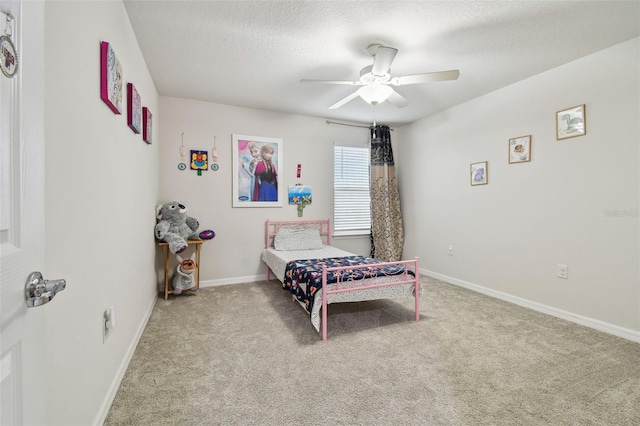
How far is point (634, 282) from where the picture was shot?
2459mm

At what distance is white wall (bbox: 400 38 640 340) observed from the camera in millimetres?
2508

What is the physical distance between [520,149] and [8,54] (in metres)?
3.94

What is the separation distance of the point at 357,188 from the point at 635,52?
10.9 ft

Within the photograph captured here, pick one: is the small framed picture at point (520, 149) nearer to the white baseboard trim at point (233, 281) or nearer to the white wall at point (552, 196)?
the white wall at point (552, 196)

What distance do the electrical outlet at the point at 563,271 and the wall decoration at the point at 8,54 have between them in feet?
12.9

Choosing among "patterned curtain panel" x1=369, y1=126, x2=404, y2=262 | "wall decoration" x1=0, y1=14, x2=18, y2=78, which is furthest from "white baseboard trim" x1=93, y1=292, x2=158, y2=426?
"patterned curtain panel" x1=369, y1=126, x2=404, y2=262

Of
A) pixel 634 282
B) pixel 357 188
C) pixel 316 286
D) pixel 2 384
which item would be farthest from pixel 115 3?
pixel 634 282

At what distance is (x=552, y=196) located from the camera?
2.99 meters

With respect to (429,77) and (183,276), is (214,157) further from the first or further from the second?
(429,77)

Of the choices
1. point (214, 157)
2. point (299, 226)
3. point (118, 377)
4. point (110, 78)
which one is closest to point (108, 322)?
point (118, 377)

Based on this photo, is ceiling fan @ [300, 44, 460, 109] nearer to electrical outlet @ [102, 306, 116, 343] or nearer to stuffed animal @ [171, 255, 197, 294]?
electrical outlet @ [102, 306, 116, 343]

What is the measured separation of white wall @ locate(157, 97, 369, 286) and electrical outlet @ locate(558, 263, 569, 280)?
2.99m

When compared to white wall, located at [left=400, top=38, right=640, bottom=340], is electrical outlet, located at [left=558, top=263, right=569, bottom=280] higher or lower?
A: lower

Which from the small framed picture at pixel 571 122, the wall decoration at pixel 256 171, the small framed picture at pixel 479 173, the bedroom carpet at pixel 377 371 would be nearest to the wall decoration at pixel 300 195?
the wall decoration at pixel 256 171
